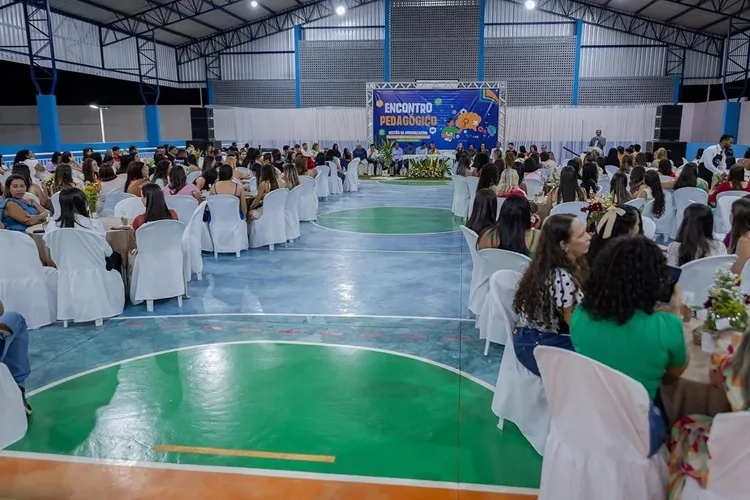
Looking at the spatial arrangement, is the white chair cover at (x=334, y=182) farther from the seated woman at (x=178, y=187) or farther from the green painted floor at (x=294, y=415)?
the green painted floor at (x=294, y=415)

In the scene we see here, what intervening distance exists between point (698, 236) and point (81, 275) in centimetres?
452

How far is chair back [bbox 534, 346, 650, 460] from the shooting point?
193 centimetres

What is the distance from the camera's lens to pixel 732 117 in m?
18.9

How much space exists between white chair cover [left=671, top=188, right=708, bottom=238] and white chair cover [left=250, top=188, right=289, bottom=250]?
193 inches

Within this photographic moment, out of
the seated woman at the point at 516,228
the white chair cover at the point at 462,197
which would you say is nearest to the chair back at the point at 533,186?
the white chair cover at the point at 462,197

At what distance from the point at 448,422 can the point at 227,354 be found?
5.88ft

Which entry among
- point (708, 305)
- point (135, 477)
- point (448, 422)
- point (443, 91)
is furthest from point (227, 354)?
point (443, 91)

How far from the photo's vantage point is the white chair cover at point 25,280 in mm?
4456

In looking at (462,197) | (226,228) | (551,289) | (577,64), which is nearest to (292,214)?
(226,228)

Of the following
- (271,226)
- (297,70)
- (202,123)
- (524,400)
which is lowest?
(524,400)

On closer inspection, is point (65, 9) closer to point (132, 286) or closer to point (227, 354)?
point (132, 286)

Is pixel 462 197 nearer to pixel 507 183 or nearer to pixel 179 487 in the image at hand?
pixel 507 183

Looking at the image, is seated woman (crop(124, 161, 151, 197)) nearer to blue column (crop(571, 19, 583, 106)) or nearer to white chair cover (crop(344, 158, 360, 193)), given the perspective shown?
white chair cover (crop(344, 158, 360, 193))

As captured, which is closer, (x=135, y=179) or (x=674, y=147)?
(x=135, y=179)
